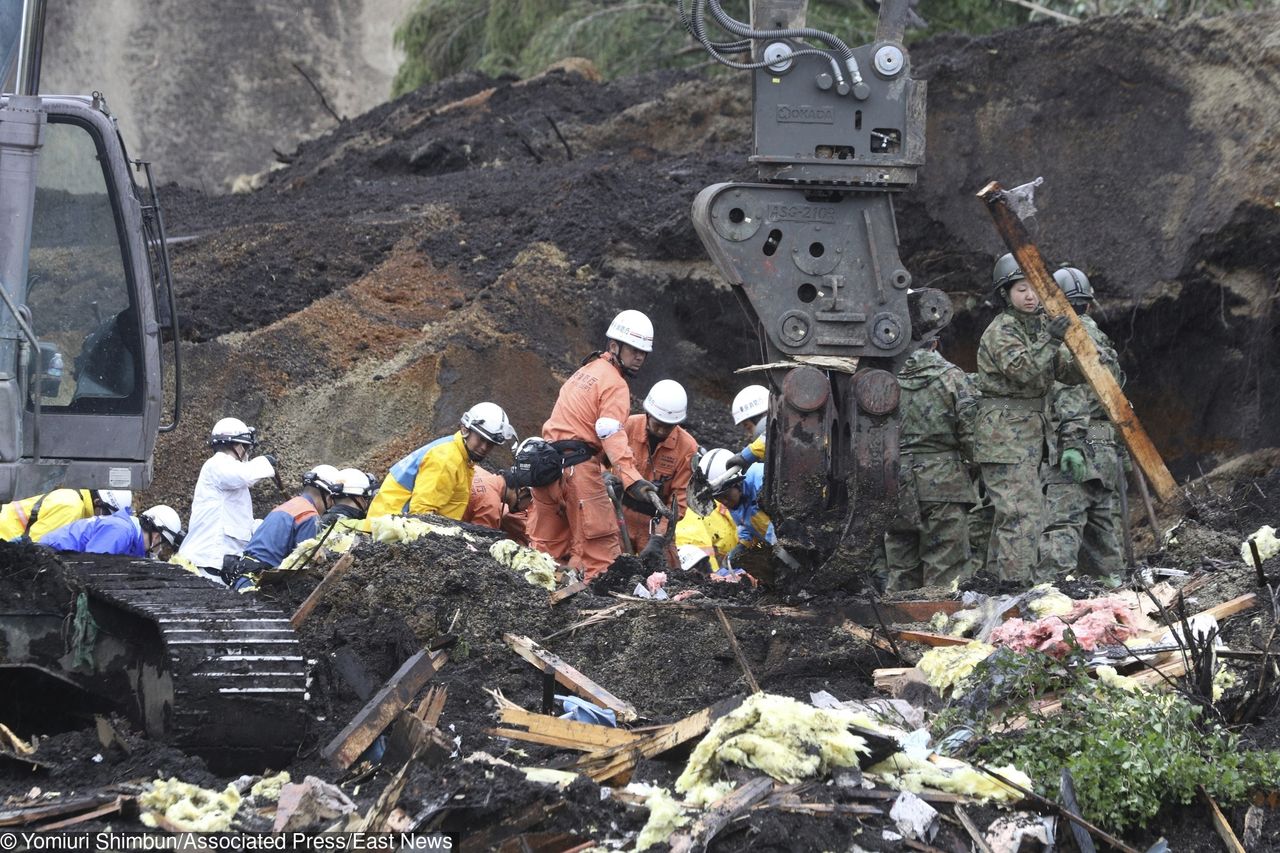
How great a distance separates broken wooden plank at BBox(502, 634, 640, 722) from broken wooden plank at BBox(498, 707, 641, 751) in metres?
0.39

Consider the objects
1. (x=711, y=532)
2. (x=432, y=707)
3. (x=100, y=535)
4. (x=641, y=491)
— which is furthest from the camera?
(x=641, y=491)

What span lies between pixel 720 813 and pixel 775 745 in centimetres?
38

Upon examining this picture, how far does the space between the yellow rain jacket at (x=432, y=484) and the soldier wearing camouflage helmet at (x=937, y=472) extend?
271cm

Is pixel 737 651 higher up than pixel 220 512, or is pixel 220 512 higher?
pixel 737 651

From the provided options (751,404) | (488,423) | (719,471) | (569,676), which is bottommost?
(569,676)

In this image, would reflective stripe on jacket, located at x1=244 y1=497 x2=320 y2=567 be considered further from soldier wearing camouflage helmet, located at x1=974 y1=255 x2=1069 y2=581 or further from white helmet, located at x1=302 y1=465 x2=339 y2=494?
soldier wearing camouflage helmet, located at x1=974 y1=255 x2=1069 y2=581

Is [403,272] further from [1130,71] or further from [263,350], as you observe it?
[1130,71]

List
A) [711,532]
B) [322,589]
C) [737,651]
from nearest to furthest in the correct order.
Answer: [737,651] → [322,589] → [711,532]

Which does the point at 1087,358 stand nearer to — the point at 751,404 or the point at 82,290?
the point at 751,404

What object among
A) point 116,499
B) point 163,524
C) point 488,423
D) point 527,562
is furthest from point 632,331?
point 163,524

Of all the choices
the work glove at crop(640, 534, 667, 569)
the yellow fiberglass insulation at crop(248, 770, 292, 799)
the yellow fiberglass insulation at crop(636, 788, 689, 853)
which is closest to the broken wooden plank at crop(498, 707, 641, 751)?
the yellow fiberglass insulation at crop(636, 788, 689, 853)

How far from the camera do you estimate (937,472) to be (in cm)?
947

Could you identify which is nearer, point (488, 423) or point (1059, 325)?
point (1059, 325)

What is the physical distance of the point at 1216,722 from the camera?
542 cm
